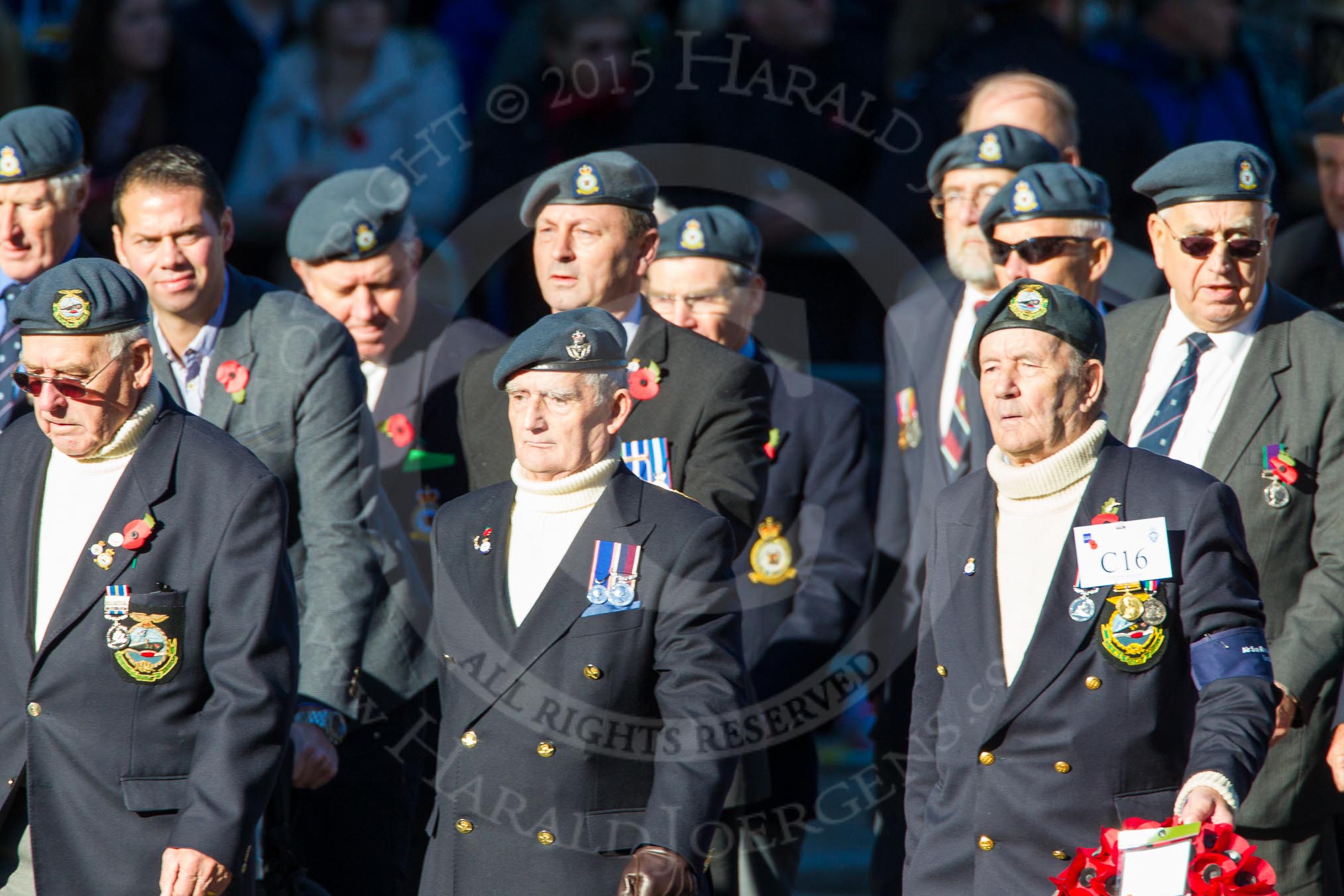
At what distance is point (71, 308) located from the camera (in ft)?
15.1

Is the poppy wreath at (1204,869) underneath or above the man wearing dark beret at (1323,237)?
underneath

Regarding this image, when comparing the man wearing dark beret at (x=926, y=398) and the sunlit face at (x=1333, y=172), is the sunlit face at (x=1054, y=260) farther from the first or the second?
the sunlit face at (x=1333, y=172)

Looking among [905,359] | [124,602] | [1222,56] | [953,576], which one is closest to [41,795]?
[124,602]

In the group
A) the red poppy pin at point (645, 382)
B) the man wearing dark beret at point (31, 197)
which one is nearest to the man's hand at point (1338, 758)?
the red poppy pin at point (645, 382)

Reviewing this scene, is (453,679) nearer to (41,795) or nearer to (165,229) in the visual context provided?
(41,795)

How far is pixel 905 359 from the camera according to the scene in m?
6.51

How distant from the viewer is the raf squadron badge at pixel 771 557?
615 cm

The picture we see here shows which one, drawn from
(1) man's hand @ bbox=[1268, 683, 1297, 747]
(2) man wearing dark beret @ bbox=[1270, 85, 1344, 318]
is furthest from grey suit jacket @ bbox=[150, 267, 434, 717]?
(2) man wearing dark beret @ bbox=[1270, 85, 1344, 318]

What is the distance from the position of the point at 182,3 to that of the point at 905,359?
14.7ft

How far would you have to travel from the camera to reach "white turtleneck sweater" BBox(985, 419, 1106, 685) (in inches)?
175

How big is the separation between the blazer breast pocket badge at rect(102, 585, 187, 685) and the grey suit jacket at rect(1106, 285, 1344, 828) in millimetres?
2731

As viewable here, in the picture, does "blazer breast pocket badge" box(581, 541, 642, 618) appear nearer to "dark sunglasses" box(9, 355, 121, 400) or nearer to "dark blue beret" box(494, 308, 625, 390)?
"dark blue beret" box(494, 308, 625, 390)

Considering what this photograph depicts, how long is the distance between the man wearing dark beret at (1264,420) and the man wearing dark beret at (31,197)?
316cm

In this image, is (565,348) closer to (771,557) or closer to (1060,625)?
(1060,625)
